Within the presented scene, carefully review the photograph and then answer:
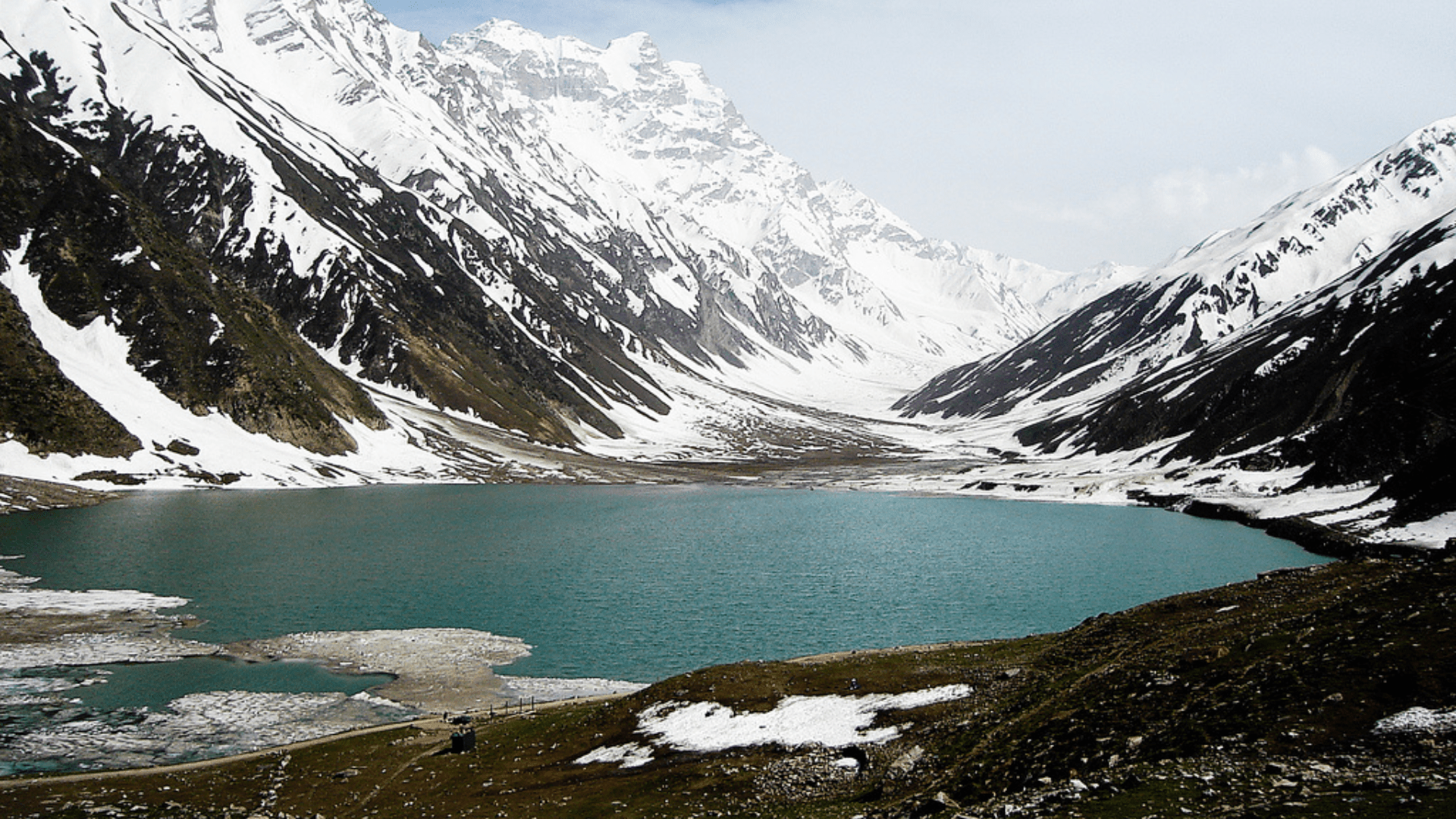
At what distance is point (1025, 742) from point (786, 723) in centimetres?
1399

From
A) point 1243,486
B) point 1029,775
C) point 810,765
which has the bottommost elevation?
point 1243,486

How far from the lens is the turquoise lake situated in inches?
3063

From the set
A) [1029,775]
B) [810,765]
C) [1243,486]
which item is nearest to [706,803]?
[810,765]

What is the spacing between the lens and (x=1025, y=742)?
31.3m

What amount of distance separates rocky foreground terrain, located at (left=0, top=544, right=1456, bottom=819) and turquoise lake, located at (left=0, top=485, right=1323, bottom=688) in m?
20.0

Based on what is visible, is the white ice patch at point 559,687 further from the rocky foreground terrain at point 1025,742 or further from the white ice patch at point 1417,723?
the white ice patch at point 1417,723

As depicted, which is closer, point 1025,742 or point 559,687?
point 1025,742

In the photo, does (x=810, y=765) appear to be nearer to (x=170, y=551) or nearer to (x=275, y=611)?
(x=275, y=611)

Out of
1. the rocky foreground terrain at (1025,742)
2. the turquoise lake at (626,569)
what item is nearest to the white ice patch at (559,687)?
the turquoise lake at (626,569)

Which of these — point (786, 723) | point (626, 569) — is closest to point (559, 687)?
point (786, 723)

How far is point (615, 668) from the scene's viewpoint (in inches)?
2685

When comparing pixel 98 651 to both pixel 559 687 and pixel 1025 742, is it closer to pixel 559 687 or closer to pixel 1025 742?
pixel 559 687

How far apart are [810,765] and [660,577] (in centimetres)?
6467

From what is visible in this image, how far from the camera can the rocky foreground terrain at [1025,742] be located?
22.5 metres
